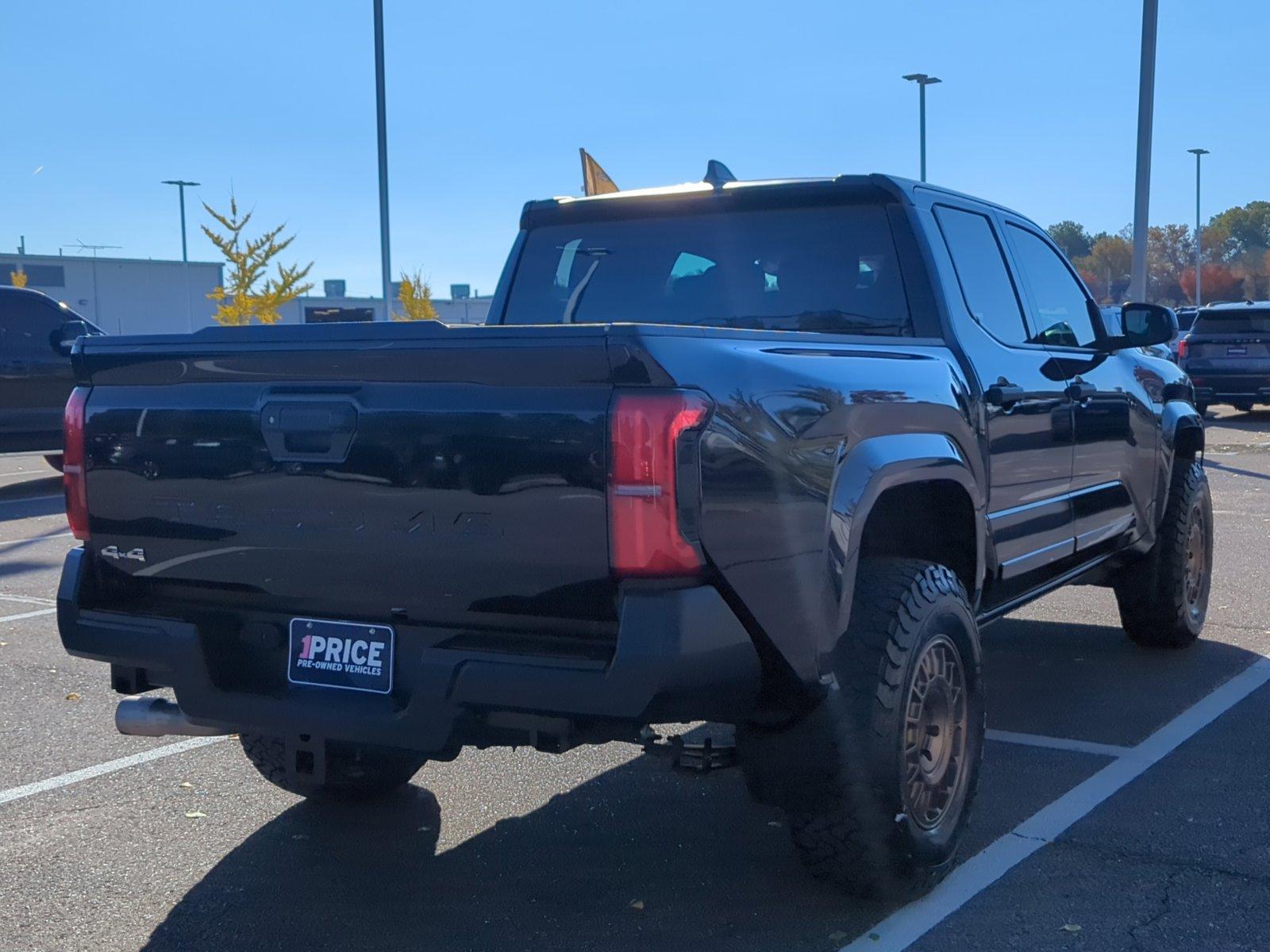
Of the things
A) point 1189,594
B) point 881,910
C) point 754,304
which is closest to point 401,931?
point 881,910

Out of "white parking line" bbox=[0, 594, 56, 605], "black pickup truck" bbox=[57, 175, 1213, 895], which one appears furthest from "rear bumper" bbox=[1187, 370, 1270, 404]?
"black pickup truck" bbox=[57, 175, 1213, 895]

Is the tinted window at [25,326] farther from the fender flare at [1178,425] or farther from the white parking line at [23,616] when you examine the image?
the fender flare at [1178,425]

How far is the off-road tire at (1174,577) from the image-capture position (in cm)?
650

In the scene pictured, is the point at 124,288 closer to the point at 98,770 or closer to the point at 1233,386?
the point at 1233,386

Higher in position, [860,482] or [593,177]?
[593,177]

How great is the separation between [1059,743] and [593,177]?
5032 mm

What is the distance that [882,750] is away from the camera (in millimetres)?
3492

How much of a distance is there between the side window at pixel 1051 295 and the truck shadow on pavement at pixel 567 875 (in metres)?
1.58

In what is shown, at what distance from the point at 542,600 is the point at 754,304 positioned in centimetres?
199

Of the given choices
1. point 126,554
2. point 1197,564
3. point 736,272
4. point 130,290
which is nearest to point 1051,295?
point 736,272

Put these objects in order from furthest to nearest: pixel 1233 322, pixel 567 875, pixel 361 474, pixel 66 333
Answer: pixel 1233 322, pixel 66 333, pixel 567 875, pixel 361 474

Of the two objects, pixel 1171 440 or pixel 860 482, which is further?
pixel 1171 440

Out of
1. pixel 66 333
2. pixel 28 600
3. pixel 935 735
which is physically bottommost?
pixel 28 600

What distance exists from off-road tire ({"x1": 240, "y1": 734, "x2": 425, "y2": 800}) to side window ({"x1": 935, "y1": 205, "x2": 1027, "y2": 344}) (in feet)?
7.95
